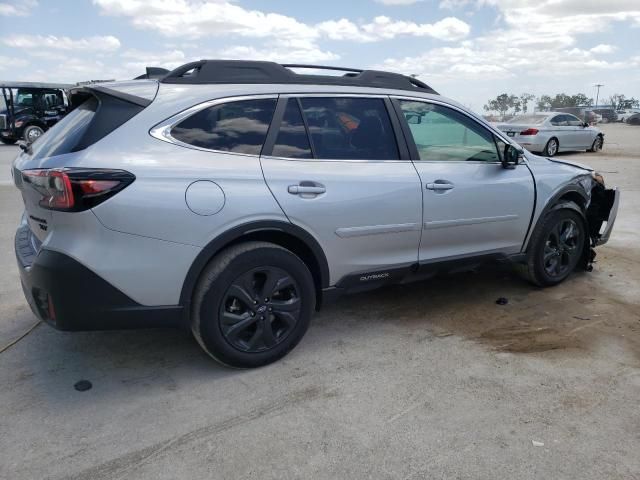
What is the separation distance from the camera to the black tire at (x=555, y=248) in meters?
4.64

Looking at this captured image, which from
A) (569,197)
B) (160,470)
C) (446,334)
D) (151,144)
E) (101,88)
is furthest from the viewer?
(569,197)

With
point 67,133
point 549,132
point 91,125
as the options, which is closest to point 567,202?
point 91,125

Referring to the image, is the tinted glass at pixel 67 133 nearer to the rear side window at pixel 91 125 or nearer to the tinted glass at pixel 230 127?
the rear side window at pixel 91 125

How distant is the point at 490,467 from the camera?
8.06ft

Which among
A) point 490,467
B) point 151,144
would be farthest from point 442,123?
point 490,467

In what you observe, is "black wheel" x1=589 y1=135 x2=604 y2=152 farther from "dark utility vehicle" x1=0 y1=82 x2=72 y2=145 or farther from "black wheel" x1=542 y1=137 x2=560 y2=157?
"dark utility vehicle" x1=0 y1=82 x2=72 y2=145

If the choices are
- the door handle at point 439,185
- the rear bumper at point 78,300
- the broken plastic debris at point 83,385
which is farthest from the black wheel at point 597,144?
the broken plastic debris at point 83,385

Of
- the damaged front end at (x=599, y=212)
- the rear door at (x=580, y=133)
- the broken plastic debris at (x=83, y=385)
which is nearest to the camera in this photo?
the broken plastic debris at (x=83, y=385)

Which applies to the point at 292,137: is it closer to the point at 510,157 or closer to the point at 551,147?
the point at 510,157

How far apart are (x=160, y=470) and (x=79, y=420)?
665mm

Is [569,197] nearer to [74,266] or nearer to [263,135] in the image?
[263,135]

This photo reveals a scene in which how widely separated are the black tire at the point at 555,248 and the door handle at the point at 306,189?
2.20m

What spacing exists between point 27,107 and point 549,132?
18.7 metres

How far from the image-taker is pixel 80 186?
106 inches
